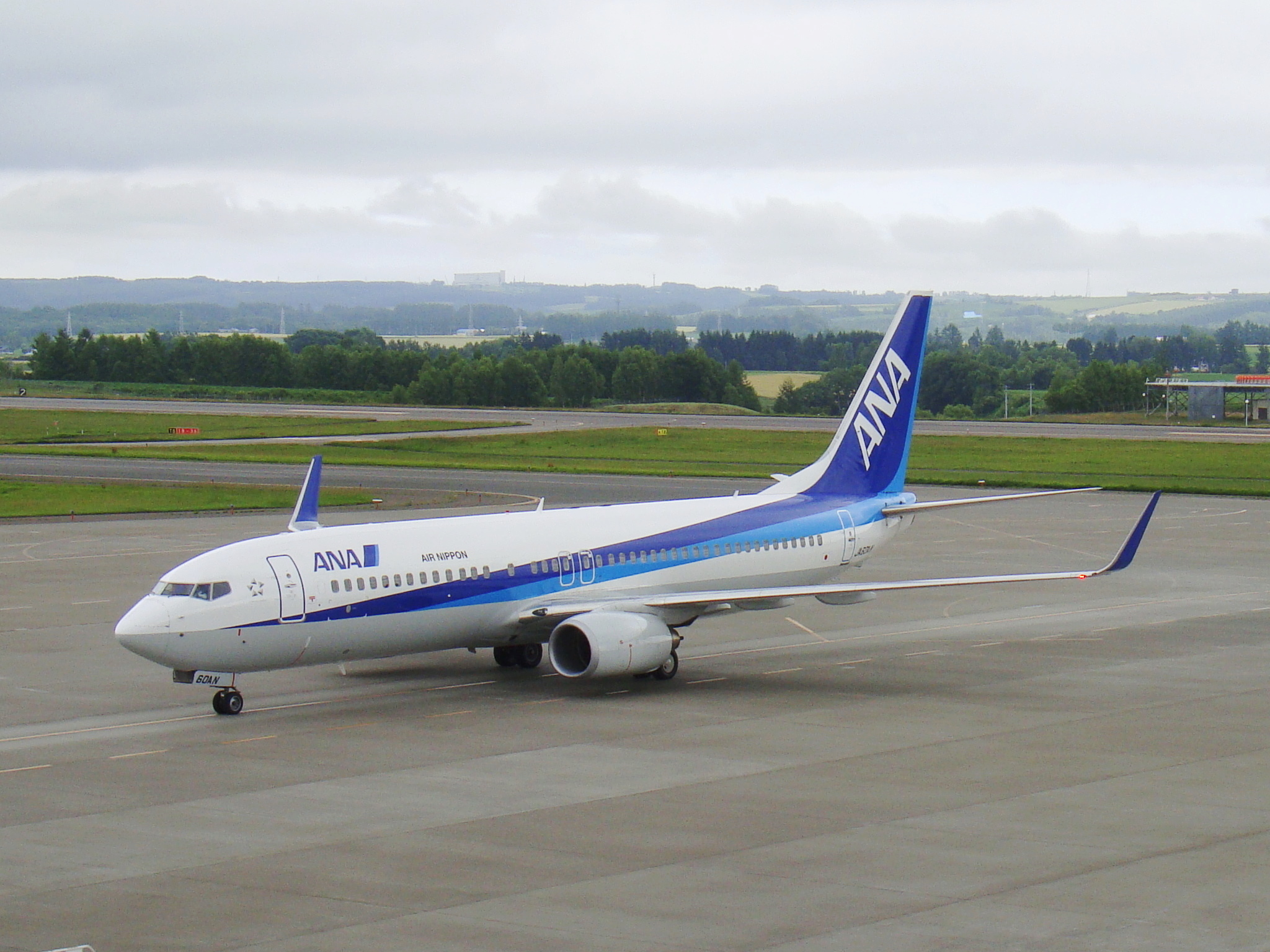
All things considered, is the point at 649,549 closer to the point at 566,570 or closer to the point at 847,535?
the point at 566,570

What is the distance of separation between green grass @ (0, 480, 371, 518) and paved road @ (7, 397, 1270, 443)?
36888 mm

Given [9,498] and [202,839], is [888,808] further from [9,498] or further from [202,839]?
[9,498]

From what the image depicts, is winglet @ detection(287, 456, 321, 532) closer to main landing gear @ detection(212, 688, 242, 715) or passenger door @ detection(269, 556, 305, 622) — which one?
passenger door @ detection(269, 556, 305, 622)

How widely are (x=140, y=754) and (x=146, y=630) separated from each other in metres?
2.79

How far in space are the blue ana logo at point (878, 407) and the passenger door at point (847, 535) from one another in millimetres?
1775

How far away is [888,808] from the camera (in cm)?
A: 2339

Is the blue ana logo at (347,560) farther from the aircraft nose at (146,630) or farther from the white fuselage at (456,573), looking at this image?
the aircraft nose at (146,630)

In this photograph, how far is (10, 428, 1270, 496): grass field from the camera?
85.1 metres

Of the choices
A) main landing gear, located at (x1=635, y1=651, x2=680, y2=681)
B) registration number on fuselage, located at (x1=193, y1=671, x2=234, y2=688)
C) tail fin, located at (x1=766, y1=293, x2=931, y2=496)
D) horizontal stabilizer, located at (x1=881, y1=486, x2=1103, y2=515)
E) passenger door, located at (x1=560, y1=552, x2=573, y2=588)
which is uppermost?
tail fin, located at (x1=766, y1=293, x2=931, y2=496)

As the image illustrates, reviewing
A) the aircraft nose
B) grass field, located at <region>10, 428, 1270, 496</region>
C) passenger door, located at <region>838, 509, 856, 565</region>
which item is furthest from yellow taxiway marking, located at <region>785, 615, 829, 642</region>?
grass field, located at <region>10, 428, 1270, 496</region>

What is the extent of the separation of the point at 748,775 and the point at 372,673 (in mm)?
12815

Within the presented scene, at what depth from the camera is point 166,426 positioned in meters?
135

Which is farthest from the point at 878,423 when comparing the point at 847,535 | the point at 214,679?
the point at 214,679

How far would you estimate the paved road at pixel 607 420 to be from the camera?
4828 inches
